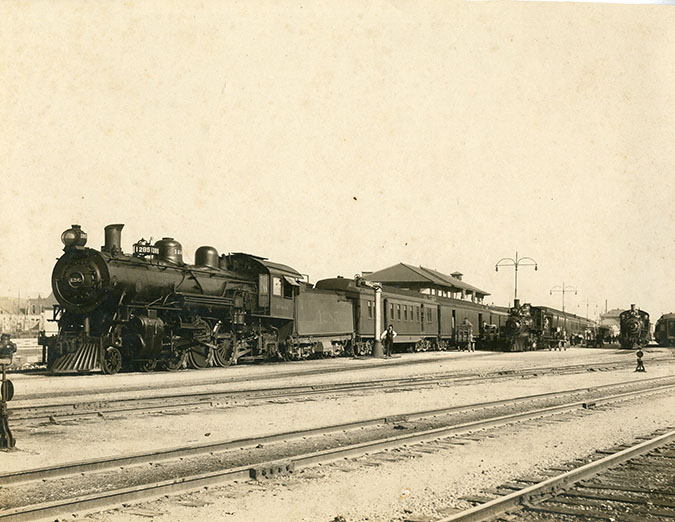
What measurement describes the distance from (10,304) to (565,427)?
217 ft

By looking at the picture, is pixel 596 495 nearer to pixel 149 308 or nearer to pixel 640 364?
pixel 149 308

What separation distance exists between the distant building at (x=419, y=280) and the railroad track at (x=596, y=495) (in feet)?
183

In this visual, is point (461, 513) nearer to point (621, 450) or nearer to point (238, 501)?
point (238, 501)

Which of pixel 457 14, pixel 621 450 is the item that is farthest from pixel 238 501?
pixel 457 14

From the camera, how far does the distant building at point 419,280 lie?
216 feet

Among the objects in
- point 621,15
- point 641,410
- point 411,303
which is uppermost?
point 621,15

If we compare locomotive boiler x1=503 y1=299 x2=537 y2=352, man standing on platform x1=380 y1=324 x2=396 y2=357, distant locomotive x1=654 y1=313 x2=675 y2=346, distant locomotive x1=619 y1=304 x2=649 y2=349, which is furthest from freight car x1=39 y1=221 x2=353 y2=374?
distant locomotive x1=654 y1=313 x2=675 y2=346

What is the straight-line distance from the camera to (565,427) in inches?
399

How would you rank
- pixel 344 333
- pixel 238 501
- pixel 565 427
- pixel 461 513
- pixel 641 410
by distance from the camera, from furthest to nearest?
1. pixel 344 333
2. pixel 641 410
3. pixel 565 427
4. pixel 238 501
5. pixel 461 513

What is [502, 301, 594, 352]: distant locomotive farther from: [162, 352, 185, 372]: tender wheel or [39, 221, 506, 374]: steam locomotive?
[162, 352, 185, 372]: tender wheel

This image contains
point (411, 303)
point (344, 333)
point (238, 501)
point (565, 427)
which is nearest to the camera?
point (238, 501)

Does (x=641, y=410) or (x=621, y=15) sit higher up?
(x=621, y=15)

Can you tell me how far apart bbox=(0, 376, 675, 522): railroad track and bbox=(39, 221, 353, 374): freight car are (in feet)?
35.7

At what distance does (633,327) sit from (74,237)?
3800 cm
